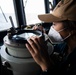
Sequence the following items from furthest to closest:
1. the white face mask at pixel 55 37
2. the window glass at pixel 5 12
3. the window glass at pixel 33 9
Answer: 1. the window glass at pixel 33 9
2. the window glass at pixel 5 12
3. the white face mask at pixel 55 37

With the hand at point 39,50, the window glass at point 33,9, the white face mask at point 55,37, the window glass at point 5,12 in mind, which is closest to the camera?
the hand at point 39,50

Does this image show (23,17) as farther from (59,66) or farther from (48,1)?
(59,66)

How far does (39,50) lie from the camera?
3.23ft

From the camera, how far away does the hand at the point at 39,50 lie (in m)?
0.98

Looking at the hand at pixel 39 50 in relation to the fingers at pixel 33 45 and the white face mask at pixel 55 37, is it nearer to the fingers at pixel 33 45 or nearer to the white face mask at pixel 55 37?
the fingers at pixel 33 45

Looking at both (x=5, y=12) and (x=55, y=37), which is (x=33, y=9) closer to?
(x=5, y=12)

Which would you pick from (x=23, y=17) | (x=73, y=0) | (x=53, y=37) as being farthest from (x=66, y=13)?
(x=23, y=17)

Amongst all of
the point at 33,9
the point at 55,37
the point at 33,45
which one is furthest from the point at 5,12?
the point at 33,45

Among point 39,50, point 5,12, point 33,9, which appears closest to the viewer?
point 39,50

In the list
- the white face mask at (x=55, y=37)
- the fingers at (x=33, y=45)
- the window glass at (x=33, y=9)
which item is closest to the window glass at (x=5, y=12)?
the window glass at (x=33, y=9)

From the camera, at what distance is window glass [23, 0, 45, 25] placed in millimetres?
2375

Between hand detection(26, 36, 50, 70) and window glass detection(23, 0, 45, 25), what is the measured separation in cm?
131

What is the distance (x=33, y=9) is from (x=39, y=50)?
1674 mm

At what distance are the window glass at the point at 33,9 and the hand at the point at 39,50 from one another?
4.30 feet
